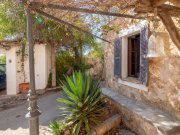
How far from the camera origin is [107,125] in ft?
17.7

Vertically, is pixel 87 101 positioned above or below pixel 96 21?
below

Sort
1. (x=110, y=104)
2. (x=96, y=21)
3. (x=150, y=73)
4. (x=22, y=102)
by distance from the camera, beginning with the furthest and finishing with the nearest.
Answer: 1. (x=22, y=102)
2. (x=110, y=104)
3. (x=150, y=73)
4. (x=96, y=21)

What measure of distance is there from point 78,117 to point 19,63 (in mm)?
7374

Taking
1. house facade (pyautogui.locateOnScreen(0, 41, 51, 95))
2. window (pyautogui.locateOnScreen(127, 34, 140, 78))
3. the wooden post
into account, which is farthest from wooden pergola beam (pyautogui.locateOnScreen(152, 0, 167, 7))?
house facade (pyautogui.locateOnScreen(0, 41, 51, 95))

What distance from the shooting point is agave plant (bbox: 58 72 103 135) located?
17.0 ft

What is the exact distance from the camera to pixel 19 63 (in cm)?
1149

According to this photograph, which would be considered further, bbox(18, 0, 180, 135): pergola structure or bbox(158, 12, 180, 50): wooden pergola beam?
bbox(158, 12, 180, 50): wooden pergola beam

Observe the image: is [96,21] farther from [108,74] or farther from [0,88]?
Result: [0,88]

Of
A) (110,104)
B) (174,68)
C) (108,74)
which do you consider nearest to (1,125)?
(110,104)

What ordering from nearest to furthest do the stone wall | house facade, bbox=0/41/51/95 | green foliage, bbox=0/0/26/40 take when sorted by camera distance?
green foliage, bbox=0/0/26/40 → house facade, bbox=0/41/51/95 → the stone wall

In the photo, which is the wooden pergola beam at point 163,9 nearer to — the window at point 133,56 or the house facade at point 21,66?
the window at point 133,56

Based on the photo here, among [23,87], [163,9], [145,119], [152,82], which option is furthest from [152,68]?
[23,87]

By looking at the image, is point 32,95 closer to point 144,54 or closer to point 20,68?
point 144,54

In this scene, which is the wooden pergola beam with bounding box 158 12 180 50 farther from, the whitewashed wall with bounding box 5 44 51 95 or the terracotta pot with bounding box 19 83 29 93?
the terracotta pot with bounding box 19 83 29 93
